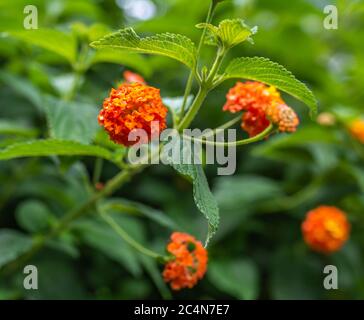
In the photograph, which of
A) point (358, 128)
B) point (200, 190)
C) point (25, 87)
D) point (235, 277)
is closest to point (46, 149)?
point (200, 190)

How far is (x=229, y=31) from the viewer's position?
2.84 feet

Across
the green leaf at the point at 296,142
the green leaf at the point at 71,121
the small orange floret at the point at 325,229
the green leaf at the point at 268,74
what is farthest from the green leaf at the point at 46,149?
the small orange floret at the point at 325,229

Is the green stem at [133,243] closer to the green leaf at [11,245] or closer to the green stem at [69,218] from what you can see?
the green stem at [69,218]

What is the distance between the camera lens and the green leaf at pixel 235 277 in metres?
1.54

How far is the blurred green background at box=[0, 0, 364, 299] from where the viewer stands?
4.62 feet

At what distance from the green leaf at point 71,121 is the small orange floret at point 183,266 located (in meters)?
0.27

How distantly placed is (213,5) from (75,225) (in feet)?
2.23

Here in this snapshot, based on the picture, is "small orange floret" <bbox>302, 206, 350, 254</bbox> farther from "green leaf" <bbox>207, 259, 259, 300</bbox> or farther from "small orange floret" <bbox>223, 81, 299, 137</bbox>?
"small orange floret" <bbox>223, 81, 299, 137</bbox>

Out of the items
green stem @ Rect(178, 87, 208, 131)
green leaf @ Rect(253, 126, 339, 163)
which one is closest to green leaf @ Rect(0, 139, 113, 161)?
green stem @ Rect(178, 87, 208, 131)

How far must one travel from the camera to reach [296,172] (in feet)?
5.91

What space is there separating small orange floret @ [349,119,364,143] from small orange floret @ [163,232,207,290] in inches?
34.1

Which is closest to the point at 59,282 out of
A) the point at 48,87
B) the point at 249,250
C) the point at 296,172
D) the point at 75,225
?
the point at 75,225

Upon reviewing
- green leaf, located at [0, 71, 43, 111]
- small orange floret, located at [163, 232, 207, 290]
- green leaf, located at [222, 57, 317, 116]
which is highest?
green leaf, located at [0, 71, 43, 111]
